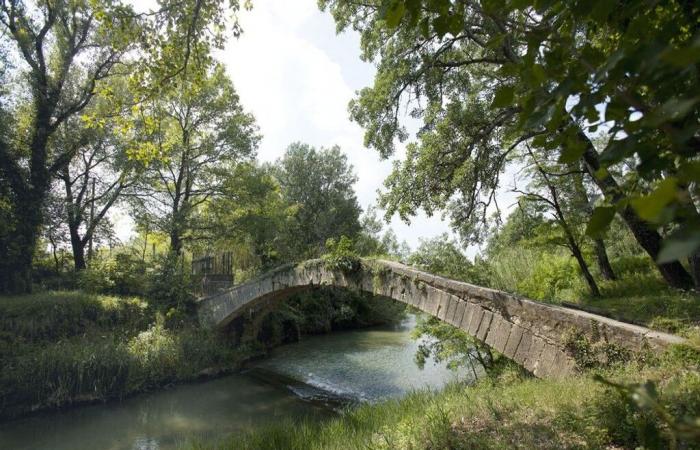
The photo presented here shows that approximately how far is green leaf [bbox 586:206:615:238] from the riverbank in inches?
440

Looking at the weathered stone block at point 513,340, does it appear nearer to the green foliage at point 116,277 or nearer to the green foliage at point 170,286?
the green foliage at point 170,286

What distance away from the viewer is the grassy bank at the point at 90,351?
906 centimetres

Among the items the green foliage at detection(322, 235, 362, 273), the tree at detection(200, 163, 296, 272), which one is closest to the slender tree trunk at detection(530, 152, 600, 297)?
the green foliage at detection(322, 235, 362, 273)

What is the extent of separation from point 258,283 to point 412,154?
21.6 feet

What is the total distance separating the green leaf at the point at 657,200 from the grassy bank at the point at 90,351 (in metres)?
11.3

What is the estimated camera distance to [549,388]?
3947 mm

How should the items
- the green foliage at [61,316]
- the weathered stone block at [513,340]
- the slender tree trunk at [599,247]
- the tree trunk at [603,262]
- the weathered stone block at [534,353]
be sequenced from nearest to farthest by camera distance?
the weathered stone block at [534,353]
the weathered stone block at [513,340]
the slender tree trunk at [599,247]
the tree trunk at [603,262]
the green foliage at [61,316]

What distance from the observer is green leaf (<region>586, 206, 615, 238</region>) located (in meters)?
0.86

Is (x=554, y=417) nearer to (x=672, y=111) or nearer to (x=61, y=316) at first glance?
(x=672, y=111)

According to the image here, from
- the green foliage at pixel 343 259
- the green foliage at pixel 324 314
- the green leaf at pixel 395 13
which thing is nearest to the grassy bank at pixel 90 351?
the green foliage at pixel 324 314

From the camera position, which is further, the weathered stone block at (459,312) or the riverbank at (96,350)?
the riverbank at (96,350)

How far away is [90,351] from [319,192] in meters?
19.9

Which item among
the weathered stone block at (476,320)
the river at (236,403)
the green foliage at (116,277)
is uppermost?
the green foliage at (116,277)

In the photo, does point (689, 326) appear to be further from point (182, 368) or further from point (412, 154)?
point (182, 368)
